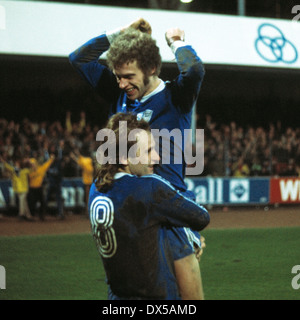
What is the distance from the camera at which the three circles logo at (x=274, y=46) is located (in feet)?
50.2

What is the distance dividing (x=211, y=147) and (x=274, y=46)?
147 inches

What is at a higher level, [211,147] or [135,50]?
[135,50]

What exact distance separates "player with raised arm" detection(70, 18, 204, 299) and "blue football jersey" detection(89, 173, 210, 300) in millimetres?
161

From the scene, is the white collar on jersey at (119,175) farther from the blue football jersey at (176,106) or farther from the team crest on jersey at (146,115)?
the team crest on jersey at (146,115)

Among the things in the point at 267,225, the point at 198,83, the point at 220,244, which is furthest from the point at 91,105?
the point at 198,83

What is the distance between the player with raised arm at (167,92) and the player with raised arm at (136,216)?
0.09 m

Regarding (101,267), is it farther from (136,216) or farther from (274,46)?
(274,46)

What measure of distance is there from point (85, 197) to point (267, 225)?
5.02 m

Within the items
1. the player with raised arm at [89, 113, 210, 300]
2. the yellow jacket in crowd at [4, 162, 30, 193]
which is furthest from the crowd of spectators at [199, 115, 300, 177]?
the player with raised arm at [89, 113, 210, 300]

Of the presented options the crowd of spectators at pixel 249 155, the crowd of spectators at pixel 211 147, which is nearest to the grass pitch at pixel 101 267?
the crowd of spectators at pixel 211 147

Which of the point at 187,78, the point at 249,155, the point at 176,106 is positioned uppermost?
the point at 187,78

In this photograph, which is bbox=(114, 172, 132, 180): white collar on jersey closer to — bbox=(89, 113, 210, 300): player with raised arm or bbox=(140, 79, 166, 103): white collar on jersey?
bbox=(89, 113, 210, 300): player with raised arm

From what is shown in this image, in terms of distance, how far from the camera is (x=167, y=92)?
2830 mm

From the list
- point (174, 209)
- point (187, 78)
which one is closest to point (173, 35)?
point (187, 78)
